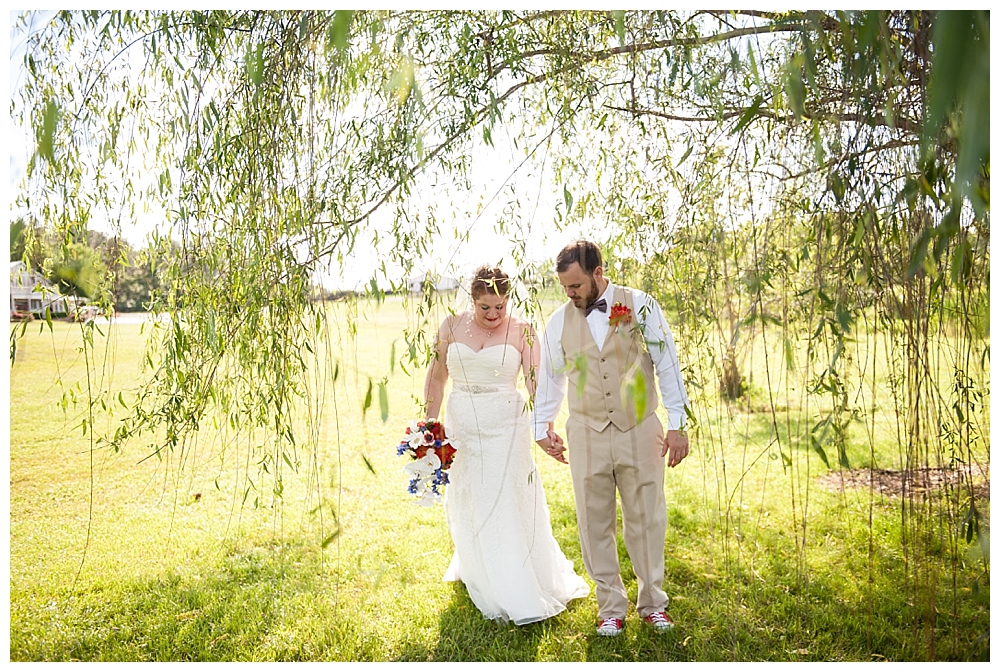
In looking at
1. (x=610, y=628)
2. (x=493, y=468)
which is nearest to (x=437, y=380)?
(x=493, y=468)

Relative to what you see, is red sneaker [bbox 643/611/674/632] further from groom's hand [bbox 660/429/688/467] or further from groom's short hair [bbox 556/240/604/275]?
groom's short hair [bbox 556/240/604/275]

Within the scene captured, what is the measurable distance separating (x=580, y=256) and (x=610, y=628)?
1.20 meters

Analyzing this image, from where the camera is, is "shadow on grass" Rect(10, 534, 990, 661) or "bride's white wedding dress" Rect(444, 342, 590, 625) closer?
"shadow on grass" Rect(10, 534, 990, 661)

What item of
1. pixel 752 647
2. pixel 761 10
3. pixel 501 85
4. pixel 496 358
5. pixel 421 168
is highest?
pixel 761 10

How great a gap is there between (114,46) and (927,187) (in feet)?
6.61

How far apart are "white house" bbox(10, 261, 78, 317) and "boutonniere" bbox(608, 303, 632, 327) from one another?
1.46m

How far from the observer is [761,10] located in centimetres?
224

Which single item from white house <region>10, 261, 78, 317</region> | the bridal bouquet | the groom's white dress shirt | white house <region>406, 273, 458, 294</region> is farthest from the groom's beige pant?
white house <region>10, 261, 78, 317</region>

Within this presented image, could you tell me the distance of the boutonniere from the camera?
83.4 inches

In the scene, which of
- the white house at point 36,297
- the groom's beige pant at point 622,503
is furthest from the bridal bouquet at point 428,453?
the white house at point 36,297

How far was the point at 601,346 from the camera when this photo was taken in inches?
95.8

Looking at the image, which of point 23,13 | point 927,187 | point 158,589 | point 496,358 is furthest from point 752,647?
point 23,13

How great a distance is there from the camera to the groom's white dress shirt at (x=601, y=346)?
2311mm

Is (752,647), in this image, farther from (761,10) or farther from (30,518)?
(30,518)
